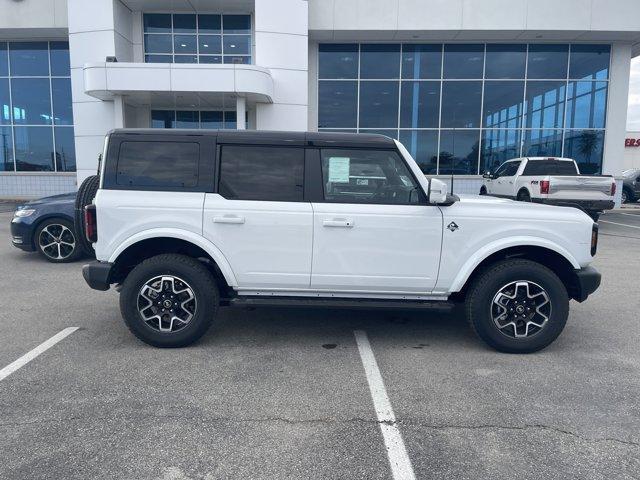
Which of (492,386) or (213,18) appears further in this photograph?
(213,18)

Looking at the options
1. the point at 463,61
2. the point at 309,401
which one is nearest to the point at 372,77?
the point at 463,61

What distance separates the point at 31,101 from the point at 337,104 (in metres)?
13.2

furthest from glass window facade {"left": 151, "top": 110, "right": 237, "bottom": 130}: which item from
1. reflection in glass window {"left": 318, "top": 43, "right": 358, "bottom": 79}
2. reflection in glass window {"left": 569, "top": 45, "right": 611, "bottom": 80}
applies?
reflection in glass window {"left": 569, "top": 45, "right": 611, "bottom": 80}

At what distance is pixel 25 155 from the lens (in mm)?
21859

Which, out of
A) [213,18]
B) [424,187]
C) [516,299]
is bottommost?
[516,299]

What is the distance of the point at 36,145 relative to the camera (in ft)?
71.7

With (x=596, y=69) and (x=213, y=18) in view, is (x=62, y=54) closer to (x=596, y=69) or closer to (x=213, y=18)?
(x=213, y=18)

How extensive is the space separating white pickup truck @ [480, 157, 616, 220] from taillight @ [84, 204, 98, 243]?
11468 mm

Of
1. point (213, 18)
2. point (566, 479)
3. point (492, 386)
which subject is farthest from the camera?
point (213, 18)

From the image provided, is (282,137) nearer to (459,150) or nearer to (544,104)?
(459,150)

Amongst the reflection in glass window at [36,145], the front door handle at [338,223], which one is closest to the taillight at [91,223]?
the front door handle at [338,223]

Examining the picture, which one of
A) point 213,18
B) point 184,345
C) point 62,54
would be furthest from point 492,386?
point 62,54

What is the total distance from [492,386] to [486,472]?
1.19m

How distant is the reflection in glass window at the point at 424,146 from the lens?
20.6m
